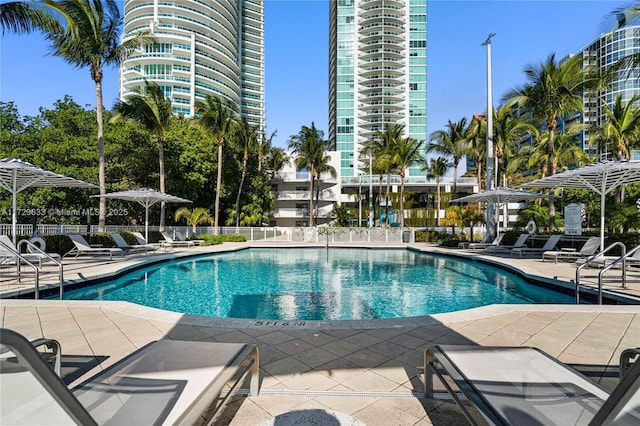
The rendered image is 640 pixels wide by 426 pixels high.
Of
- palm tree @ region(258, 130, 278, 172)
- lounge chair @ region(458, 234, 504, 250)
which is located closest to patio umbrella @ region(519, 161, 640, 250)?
lounge chair @ region(458, 234, 504, 250)

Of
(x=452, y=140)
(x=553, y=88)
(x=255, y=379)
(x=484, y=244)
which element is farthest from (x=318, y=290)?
(x=452, y=140)

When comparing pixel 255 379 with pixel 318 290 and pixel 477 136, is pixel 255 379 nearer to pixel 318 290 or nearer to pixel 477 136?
pixel 318 290

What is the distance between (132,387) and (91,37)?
18039mm

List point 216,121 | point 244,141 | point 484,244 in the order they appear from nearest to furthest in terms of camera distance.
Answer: point 484,244 → point 216,121 → point 244,141

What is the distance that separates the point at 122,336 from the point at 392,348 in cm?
331

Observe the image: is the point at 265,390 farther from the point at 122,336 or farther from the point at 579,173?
the point at 579,173

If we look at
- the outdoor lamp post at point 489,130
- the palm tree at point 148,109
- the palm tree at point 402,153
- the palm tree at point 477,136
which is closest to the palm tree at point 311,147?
the palm tree at point 402,153

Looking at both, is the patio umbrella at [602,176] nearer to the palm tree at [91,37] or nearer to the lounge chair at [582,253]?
the lounge chair at [582,253]

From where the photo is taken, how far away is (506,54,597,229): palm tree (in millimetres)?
16203

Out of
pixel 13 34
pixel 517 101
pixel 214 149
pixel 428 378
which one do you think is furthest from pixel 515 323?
pixel 214 149

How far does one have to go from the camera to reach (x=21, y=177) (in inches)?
428

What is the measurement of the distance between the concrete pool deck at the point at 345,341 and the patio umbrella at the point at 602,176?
21.0 ft

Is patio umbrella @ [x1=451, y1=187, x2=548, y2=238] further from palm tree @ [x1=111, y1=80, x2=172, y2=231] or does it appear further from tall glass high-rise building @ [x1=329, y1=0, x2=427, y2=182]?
tall glass high-rise building @ [x1=329, y1=0, x2=427, y2=182]

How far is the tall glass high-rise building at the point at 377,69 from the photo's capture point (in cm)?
7194
